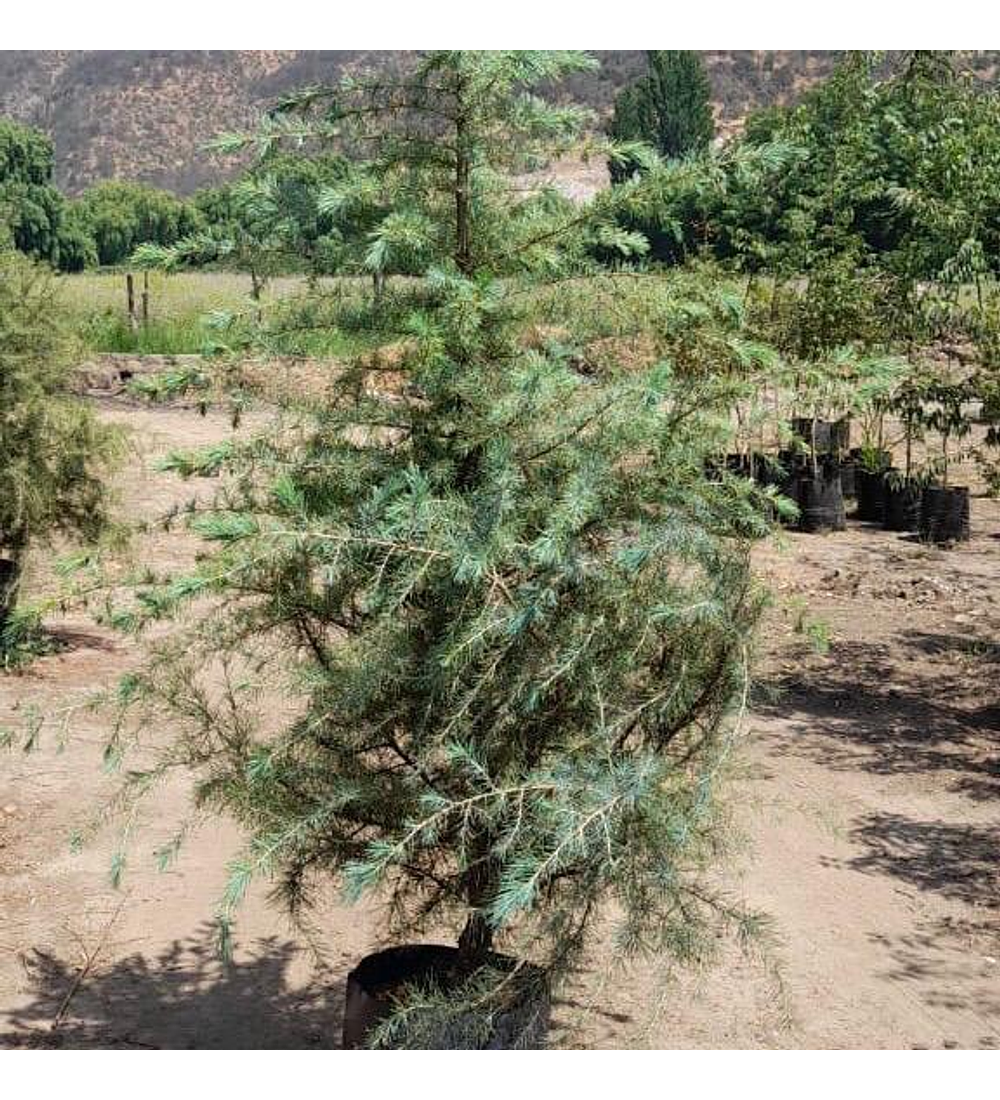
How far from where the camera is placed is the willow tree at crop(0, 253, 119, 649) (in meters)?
9.65

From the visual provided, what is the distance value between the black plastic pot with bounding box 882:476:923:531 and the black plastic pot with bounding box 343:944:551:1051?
10310 mm

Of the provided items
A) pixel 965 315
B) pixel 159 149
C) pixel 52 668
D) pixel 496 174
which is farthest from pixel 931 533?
pixel 159 149

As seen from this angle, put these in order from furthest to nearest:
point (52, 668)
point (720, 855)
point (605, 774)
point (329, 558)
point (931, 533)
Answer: point (931, 533)
point (52, 668)
point (720, 855)
point (329, 558)
point (605, 774)

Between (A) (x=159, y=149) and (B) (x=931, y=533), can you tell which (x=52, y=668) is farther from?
(A) (x=159, y=149)

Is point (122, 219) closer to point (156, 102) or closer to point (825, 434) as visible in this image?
point (156, 102)

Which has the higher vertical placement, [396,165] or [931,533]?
[396,165]

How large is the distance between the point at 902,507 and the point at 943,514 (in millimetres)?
695

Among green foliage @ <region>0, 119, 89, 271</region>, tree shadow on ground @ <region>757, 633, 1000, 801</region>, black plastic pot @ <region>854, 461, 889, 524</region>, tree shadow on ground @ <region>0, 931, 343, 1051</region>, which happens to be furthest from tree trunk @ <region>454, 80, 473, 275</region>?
green foliage @ <region>0, 119, 89, 271</region>

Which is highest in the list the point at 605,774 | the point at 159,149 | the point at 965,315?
the point at 159,149

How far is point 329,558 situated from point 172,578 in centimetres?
40

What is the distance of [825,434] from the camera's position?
16594 millimetres

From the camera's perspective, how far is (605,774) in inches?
146

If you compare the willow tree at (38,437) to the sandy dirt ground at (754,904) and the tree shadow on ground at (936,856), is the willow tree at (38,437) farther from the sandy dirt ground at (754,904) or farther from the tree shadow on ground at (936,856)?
the tree shadow on ground at (936,856)

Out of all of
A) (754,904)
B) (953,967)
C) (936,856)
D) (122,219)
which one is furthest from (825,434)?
(122,219)
